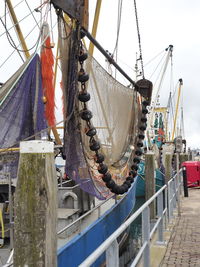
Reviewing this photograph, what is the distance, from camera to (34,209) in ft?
8.29

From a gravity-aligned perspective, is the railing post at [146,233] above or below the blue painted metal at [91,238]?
above

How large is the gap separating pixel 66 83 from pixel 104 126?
133cm

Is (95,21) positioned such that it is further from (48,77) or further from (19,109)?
(19,109)

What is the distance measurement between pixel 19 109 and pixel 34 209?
6.89 feet

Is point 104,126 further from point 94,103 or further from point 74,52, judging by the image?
point 74,52

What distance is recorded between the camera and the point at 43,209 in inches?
100

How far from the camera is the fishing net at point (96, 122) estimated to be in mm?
4340

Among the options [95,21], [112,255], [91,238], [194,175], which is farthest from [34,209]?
[194,175]

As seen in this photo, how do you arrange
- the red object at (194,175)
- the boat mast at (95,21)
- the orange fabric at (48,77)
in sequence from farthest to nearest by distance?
1. the red object at (194,175)
2. the boat mast at (95,21)
3. the orange fabric at (48,77)

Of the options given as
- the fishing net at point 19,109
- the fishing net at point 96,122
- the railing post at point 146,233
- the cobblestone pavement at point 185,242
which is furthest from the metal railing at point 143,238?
the fishing net at point 19,109

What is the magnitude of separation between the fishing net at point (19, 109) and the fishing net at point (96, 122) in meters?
0.41

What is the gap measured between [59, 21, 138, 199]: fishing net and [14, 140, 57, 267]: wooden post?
5.54 feet

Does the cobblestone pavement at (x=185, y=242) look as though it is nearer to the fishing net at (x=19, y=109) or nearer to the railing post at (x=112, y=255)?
the railing post at (x=112, y=255)

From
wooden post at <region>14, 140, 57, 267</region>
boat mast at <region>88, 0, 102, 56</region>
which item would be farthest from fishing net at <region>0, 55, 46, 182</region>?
boat mast at <region>88, 0, 102, 56</region>
